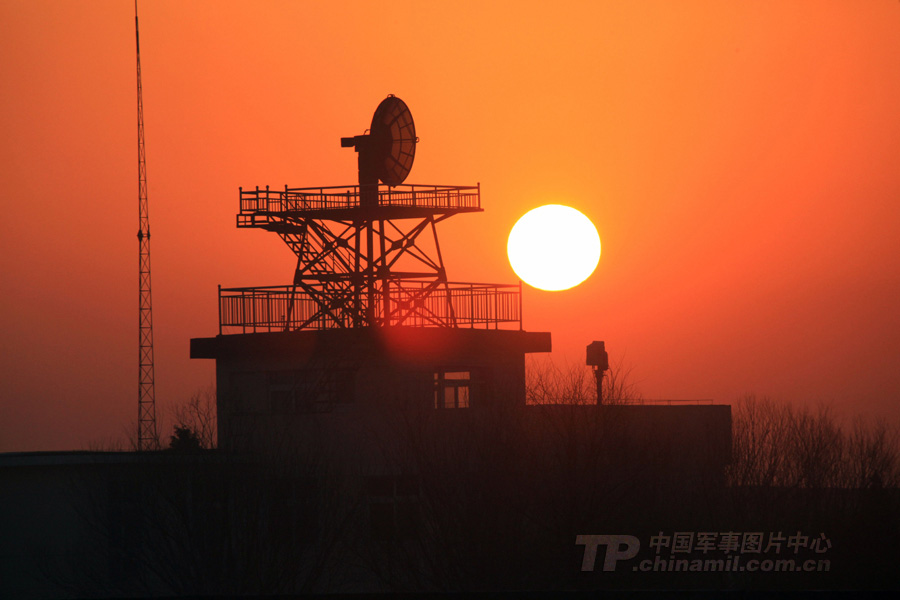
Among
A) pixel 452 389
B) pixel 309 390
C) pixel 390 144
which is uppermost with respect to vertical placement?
pixel 390 144

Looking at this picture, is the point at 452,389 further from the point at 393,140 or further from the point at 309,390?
the point at 393,140

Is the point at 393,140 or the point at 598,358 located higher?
the point at 393,140

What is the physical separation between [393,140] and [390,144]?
23 cm

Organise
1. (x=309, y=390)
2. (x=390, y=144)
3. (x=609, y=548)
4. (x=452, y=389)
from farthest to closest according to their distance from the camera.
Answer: (x=390, y=144), (x=452, y=389), (x=309, y=390), (x=609, y=548)

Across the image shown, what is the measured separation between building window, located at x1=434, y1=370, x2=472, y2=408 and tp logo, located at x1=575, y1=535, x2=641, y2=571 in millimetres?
6278

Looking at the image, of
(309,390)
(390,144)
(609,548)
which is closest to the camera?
(609,548)

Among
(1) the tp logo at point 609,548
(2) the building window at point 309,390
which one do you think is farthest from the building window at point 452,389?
(1) the tp logo at point 609,548

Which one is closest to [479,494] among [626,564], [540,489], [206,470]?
[540,489]

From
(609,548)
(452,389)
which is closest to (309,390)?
(452,389)

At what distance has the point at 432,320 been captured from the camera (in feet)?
137

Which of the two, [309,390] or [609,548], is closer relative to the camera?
[609,548]

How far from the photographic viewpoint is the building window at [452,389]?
40750 mm

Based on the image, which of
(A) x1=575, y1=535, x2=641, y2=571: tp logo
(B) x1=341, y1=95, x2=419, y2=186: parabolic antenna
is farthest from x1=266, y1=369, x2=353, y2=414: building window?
(A) x1=575, y1=535, x2=641, y2=571: tp logo

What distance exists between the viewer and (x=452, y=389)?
4112cm
